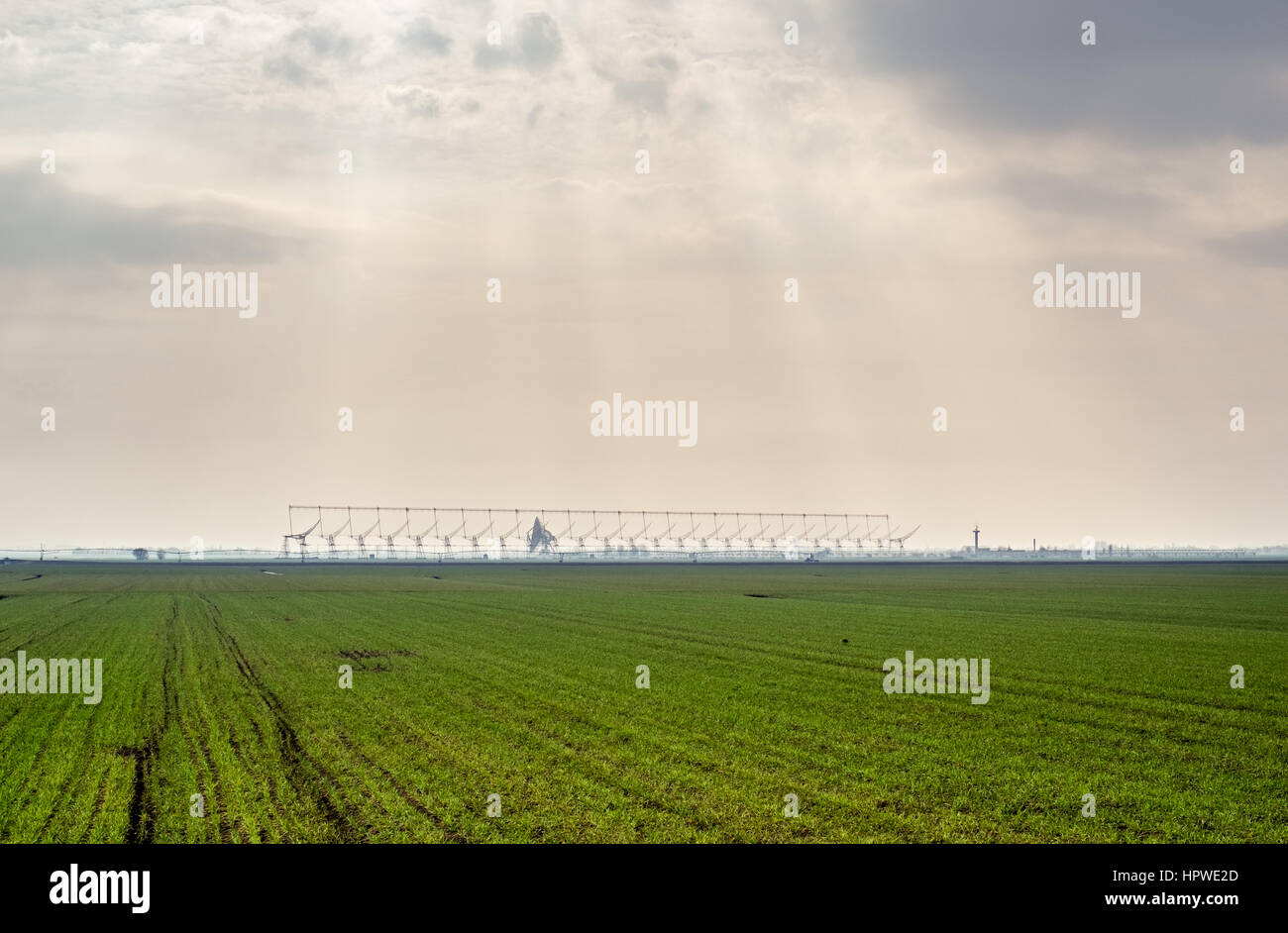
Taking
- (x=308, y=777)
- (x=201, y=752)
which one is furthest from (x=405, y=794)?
(x=201, y=752)

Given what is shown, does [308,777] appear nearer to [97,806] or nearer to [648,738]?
[97,806]

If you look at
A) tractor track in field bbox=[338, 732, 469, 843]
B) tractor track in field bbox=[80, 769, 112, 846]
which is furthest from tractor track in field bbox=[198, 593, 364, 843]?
tractor track in field bbox=[80, 769, 112, 846]

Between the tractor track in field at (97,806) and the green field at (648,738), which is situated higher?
the tractor track in field at (97,806)

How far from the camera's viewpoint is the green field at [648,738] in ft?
52.7

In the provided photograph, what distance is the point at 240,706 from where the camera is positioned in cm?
2747

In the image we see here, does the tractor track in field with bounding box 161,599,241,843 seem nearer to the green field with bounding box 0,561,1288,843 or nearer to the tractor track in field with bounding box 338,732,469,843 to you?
the green field with bounding box 0,561,1288,843

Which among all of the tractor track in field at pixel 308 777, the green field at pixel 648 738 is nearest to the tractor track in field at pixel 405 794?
the green field at pixel 648 738

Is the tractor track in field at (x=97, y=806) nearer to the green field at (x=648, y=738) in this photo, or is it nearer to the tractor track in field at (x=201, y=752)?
the green field at (x=648, y=738)

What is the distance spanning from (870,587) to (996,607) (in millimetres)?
31366

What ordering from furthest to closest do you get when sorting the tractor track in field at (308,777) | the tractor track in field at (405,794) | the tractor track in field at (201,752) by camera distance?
the tractor track in field at (308,777), the tractor track in field at (201,752), the tractor track in field at (405,794)
